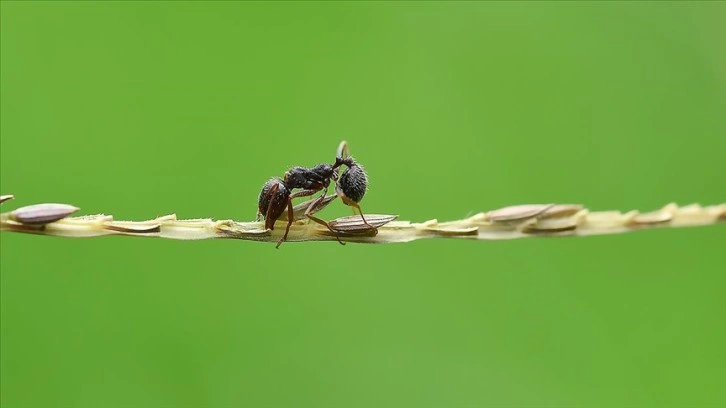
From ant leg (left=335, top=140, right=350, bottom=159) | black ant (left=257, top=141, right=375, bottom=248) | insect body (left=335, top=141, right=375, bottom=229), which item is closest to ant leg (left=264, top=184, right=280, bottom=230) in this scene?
black ant (left=257, top=141, right=375, bottom=248)

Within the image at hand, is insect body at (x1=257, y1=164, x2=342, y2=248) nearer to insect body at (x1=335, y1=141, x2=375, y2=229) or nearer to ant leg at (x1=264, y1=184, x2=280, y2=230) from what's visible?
ant leg at (x1=264, y1=184, x2=280, y2=230)

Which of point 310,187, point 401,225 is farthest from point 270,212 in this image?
point 310,187

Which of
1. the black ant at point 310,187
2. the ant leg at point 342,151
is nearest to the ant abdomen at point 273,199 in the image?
the black ant at point 310,187

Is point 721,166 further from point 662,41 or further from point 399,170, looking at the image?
point 399,170

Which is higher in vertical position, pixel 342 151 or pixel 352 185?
pixel 342 151

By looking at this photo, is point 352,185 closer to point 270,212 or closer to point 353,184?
point 353,184

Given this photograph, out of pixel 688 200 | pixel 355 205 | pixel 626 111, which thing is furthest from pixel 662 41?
pixel 355 205

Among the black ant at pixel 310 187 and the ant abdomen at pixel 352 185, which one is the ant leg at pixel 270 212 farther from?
the ant abdomen at pixel 352 185
